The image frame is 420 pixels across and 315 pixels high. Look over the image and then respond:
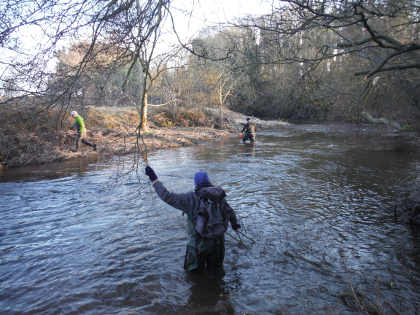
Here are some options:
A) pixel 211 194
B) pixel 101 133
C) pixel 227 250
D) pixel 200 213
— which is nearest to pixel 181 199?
pixel 200 213

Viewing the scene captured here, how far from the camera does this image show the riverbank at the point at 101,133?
5.56 meters

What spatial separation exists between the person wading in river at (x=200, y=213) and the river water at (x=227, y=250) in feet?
1.35

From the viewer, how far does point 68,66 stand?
4223mm

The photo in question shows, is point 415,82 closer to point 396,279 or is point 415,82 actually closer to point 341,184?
point 341,184

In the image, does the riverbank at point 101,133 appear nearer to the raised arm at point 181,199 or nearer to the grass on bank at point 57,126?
the grass on bank at point 57,126

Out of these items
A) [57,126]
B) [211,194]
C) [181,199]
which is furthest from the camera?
[181,199]

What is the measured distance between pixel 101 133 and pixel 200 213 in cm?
1908

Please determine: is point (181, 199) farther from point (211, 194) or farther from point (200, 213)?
point (211, 194)

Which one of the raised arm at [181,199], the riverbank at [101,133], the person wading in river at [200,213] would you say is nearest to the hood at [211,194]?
the person wading in river at [200,213]

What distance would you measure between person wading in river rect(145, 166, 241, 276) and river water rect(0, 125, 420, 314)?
0.41 meters

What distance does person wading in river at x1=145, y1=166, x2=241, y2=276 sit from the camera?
15.1 ft

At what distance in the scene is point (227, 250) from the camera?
6242mm

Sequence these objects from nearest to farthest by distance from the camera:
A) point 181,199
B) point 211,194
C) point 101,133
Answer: point 211,194
point 181,199
point 101,133

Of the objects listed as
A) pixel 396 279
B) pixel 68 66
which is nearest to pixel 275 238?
pixel 396 279
